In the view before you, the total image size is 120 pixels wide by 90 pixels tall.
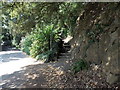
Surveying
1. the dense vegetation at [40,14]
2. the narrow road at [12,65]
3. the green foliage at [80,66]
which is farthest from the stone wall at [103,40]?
the narrow road at [12,65]

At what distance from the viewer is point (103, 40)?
17.0 ft

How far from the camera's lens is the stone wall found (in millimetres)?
4443

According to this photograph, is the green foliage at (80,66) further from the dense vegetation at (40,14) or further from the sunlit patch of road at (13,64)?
the sunlit patch of road at (13,64)

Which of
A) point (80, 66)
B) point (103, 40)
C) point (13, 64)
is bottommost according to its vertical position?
point (13, 64)

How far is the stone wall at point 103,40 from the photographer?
4443 mm

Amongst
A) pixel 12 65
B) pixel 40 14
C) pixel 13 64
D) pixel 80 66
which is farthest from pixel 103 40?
pixel 13 64

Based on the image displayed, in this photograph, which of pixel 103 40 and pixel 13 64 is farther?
pixel 13 64

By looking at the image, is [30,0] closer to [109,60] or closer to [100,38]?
[100,38]

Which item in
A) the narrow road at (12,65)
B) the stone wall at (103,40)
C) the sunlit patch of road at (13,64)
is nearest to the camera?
the stone wall at (103,40)

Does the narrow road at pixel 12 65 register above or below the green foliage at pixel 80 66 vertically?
below

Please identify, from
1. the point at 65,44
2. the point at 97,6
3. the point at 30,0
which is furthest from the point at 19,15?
the point at 65,44

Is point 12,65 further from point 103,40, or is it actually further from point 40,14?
point 103,40

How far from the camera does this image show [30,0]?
222 inches

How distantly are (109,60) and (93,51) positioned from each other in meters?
0.97
